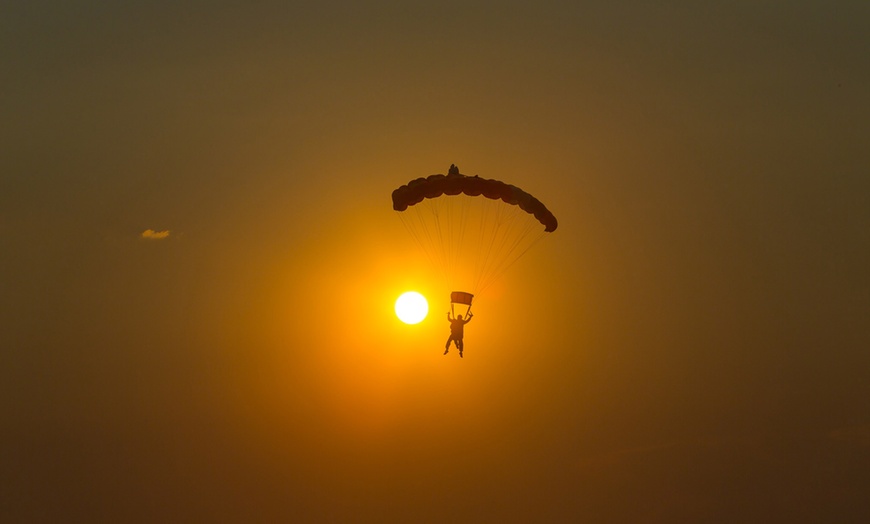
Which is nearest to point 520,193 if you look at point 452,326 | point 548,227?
point 548,227

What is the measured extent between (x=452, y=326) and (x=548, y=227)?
219 inches

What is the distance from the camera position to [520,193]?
62906 mm

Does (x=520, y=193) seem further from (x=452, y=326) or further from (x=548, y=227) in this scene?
(x=452, y=326)

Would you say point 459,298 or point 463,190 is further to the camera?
point 459,298

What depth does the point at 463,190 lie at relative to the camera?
205 ft

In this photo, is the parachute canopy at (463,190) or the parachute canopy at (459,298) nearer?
the parachute canopy at (463,190)

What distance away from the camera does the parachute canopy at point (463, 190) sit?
6241 cm

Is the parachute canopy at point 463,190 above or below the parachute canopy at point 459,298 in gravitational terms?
above

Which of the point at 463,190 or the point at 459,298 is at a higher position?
the point at 463,190

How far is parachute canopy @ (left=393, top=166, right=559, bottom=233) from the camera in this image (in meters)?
62.4

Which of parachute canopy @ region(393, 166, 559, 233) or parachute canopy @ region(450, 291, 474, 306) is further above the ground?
→ parachute canopy @ region(393, 166, 559, 233)

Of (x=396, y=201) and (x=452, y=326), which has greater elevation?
(x=396, y=201)

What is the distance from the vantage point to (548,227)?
64000 millimetres

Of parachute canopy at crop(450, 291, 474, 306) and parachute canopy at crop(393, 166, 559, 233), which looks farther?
parachute canopy at crop(450, 291, 474, 306)
